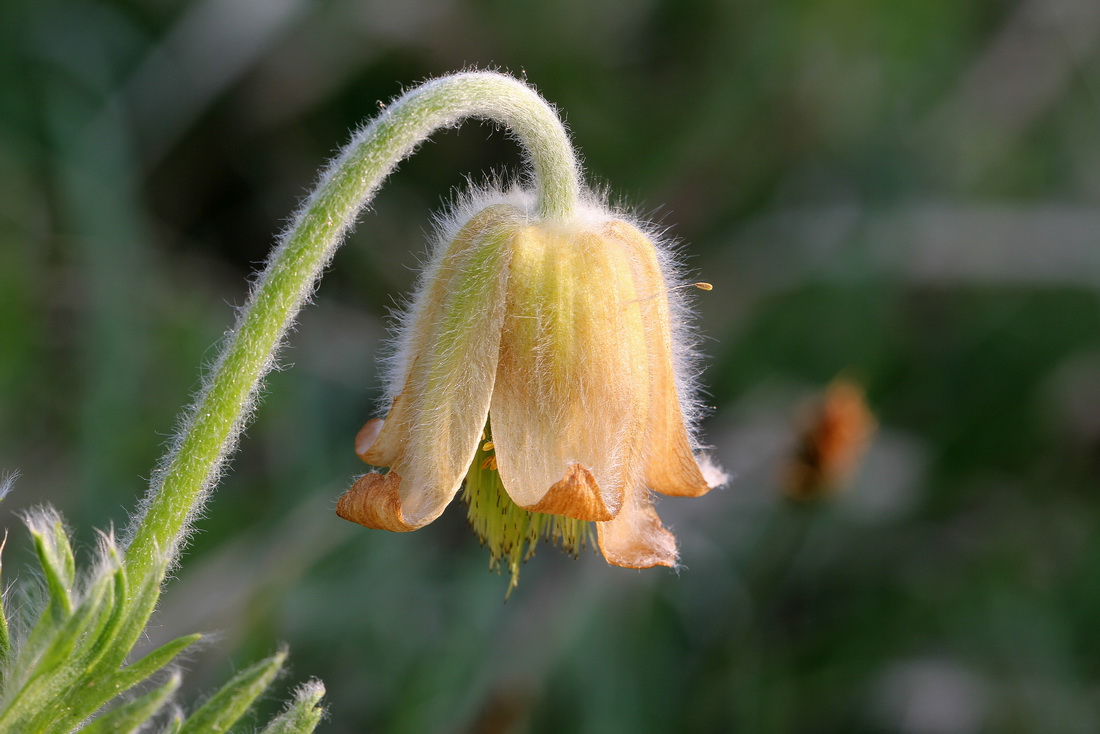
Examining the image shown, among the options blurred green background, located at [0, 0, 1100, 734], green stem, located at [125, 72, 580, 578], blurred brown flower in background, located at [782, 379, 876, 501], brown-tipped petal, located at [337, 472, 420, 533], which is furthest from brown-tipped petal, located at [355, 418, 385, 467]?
blurred brown flower in background, located at [782, 379, 876, 501]

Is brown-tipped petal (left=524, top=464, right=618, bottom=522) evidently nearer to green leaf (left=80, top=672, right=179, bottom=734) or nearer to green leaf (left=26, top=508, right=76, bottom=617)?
green leaf (left=80, top=672, right=179, bottom=734)

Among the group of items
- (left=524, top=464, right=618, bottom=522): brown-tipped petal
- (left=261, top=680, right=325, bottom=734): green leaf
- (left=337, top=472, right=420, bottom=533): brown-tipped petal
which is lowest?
(left=261, top=680, right=325, bottom=734): green leaf

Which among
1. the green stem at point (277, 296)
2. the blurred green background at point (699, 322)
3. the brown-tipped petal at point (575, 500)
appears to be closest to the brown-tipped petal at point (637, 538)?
the brown-tipped petal at point (575, 500)

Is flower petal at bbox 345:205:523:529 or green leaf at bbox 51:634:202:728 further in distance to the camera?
flower petal at bbox 345:205:523:529

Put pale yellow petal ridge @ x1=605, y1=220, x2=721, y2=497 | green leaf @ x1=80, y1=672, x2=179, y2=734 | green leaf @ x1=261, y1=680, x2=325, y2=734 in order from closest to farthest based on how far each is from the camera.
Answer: green leaf @ x1=80, y1=672, x2=179, y2=734
green leaf @ x1=261, y1=680, x2=325, y2=734
pale yellow petal ridge @ x1=605, y1=220, x2=721, y2=497

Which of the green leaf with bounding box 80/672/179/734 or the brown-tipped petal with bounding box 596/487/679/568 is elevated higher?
the brown-tipped petal with bounding box 596/487/679/568

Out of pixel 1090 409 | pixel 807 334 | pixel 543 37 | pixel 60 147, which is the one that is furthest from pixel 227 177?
pixel 1090 409

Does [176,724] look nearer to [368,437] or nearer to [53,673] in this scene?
[53,673]
